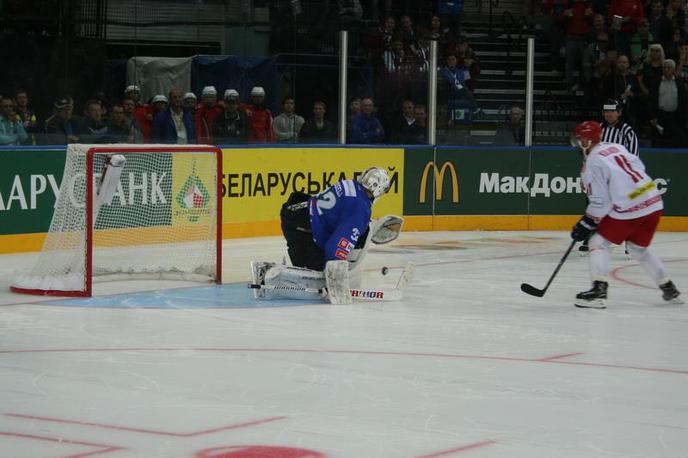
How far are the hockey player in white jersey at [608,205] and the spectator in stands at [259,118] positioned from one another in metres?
5.80

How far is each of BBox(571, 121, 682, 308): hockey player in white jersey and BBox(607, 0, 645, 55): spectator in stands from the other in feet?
26.2

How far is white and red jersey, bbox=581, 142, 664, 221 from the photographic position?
944cm

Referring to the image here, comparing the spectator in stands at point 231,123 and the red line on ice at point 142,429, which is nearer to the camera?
the red line on ice at point 142,429

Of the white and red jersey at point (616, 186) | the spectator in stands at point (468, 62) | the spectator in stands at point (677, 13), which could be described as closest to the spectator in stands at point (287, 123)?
the spectator in stands at point (468, 62)

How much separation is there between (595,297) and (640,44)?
8500mm

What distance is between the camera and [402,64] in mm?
15836

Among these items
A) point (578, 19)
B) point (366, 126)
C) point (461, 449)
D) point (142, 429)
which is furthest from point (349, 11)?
point (461, 449)

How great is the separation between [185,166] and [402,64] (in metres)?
4.71

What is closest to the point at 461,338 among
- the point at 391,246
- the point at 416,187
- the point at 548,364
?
the point at 548,364

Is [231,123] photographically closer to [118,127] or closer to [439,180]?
[118,127]

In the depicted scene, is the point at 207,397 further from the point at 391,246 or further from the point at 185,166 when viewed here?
the point at 391,246

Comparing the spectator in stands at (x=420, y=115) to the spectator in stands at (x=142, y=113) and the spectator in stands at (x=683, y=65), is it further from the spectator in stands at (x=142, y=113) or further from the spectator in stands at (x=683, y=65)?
the spectator in stands at (x=142, y=113)

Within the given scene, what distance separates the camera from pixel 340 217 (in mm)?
9438

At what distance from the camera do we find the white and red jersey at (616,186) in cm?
944
